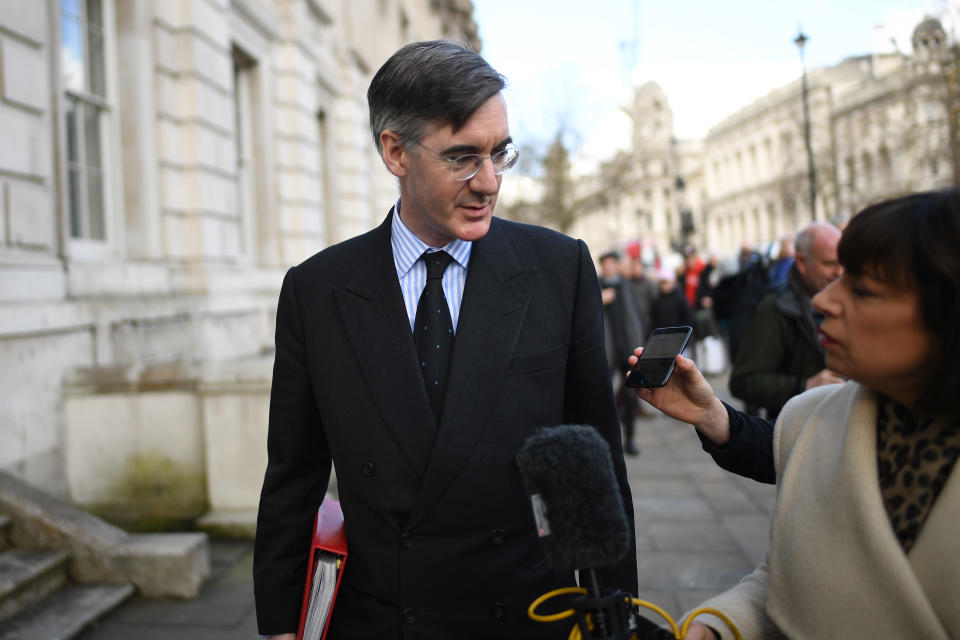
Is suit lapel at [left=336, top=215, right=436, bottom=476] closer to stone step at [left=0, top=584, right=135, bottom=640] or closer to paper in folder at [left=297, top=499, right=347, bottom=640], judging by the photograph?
paper in folder at [left=297, top=499, right=347, bottom=640]

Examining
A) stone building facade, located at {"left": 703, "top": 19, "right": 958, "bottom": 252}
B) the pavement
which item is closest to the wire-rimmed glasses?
the pavement

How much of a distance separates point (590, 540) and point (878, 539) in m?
0.49

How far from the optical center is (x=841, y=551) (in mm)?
1486

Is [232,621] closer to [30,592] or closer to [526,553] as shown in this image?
[30,592]

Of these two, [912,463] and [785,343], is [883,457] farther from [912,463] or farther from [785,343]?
[785,343]

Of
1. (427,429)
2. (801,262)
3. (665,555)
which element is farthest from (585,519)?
(665,555)

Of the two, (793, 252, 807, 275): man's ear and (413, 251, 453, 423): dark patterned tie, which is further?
(793, 252, 807, 275): man's ear

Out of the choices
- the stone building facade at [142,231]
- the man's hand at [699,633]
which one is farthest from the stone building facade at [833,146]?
the man's hand at [699,633]

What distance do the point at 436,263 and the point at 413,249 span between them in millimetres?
62

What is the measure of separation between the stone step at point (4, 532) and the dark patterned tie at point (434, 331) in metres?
3.45

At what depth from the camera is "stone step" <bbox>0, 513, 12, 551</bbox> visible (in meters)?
4.39

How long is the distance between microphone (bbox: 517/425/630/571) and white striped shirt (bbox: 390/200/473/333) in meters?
0.67

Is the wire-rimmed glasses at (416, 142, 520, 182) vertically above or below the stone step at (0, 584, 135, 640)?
above

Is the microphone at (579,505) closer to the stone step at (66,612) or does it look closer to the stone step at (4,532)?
the stone step at (66,612)
